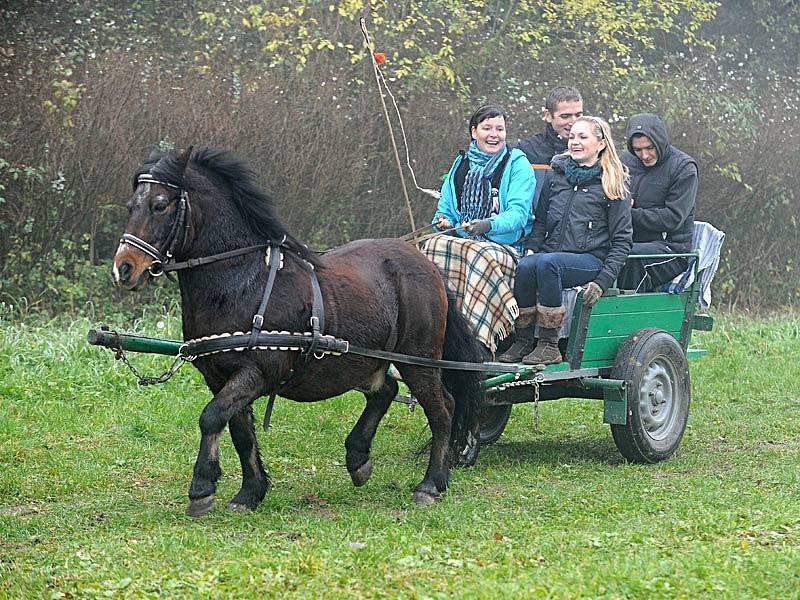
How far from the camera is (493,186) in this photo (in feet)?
24.9

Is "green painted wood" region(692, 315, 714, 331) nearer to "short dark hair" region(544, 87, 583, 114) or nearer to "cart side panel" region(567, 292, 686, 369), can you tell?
"cart side panel" region(567, 292, 686, 369)

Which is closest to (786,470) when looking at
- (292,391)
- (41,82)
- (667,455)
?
(667,455)

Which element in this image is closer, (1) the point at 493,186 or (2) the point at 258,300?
(2) the point at 258,300

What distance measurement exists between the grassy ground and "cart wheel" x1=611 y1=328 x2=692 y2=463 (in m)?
0.17

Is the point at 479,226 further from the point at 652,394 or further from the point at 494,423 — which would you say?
the point at 494,423

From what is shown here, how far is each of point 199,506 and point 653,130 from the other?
4.03 meters

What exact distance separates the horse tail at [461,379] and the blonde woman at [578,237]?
1.33ft

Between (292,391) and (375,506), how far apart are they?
2.62 feet

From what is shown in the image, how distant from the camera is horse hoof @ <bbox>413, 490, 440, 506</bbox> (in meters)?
6.61

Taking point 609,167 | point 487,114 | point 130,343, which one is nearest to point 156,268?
point 130,343

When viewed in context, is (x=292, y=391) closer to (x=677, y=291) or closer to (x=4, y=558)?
(x=4, y=558)

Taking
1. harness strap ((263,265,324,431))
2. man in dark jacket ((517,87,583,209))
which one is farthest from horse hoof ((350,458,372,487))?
man in dark jacket ((517,87,583,209))

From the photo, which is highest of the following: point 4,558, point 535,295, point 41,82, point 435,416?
point 41,82

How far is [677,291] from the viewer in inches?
324
